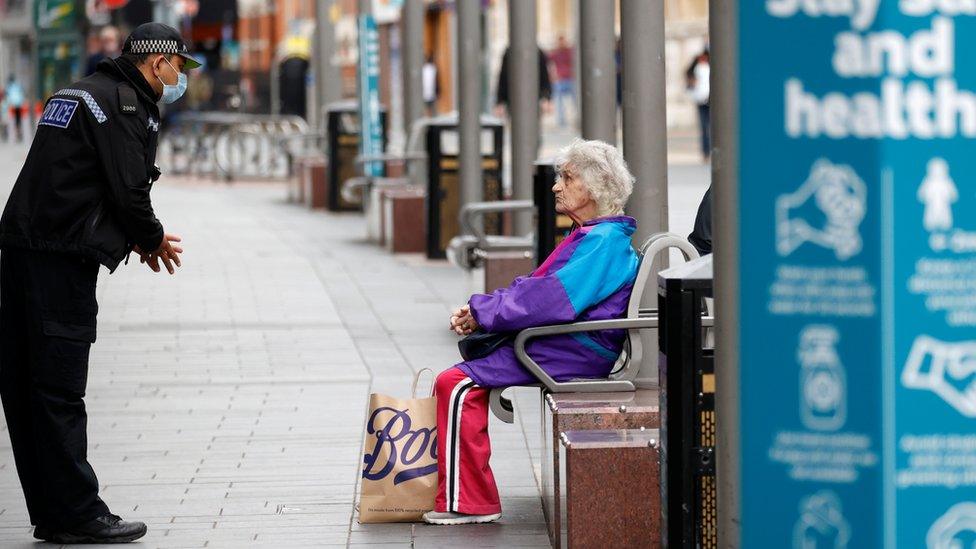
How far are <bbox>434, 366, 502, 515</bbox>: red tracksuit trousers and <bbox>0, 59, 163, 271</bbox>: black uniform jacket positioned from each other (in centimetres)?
111

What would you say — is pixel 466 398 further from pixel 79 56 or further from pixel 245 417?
pixel 79 56

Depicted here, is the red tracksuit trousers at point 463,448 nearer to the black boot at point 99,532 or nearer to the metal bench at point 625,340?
the metal bench at point 625,340

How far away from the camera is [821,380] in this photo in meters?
3.29

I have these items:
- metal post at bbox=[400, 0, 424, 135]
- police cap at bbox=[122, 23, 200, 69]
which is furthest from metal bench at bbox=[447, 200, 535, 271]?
metal post at bbox=[400, 0, 424, 135]

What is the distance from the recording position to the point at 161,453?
25.2 feet

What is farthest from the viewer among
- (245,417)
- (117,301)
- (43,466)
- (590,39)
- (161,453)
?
(117,301)

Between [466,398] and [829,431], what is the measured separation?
2992 mm

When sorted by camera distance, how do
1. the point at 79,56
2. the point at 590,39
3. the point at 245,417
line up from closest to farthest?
1. the point at 245,417
2. the point at 590,39
3. the point at 79,56

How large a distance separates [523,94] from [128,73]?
7085 mm

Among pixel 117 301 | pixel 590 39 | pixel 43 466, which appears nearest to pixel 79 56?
pixel 117 301

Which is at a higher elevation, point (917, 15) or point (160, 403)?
point (917, 15)

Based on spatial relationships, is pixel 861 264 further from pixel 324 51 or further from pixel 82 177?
pixel 324 51

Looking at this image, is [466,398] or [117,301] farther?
[117,301]

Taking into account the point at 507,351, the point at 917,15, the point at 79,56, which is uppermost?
the point at 79,56
